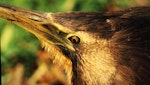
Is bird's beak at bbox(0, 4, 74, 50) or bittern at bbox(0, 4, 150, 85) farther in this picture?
bird's beak at bbox(0, 4, 74, 50)

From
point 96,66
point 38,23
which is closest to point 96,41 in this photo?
point 96,66

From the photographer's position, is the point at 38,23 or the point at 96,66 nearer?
the point at 96,66

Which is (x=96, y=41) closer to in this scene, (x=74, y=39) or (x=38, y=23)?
(x=74, y=39)

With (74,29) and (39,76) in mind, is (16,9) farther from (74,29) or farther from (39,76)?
(39,76)

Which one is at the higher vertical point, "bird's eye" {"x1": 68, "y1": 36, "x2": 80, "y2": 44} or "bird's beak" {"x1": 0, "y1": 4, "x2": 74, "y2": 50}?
"bird's beak" {"x1": 0, "y1": 4, "x2": 74, "y2": 50}

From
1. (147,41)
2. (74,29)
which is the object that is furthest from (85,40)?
(147,41)

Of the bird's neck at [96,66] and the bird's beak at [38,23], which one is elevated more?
the bird's beak at [38,23]

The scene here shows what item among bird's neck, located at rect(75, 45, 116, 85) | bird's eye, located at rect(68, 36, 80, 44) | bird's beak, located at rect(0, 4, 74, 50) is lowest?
bird's neck, located at rect(75, 45, 116, 85)
